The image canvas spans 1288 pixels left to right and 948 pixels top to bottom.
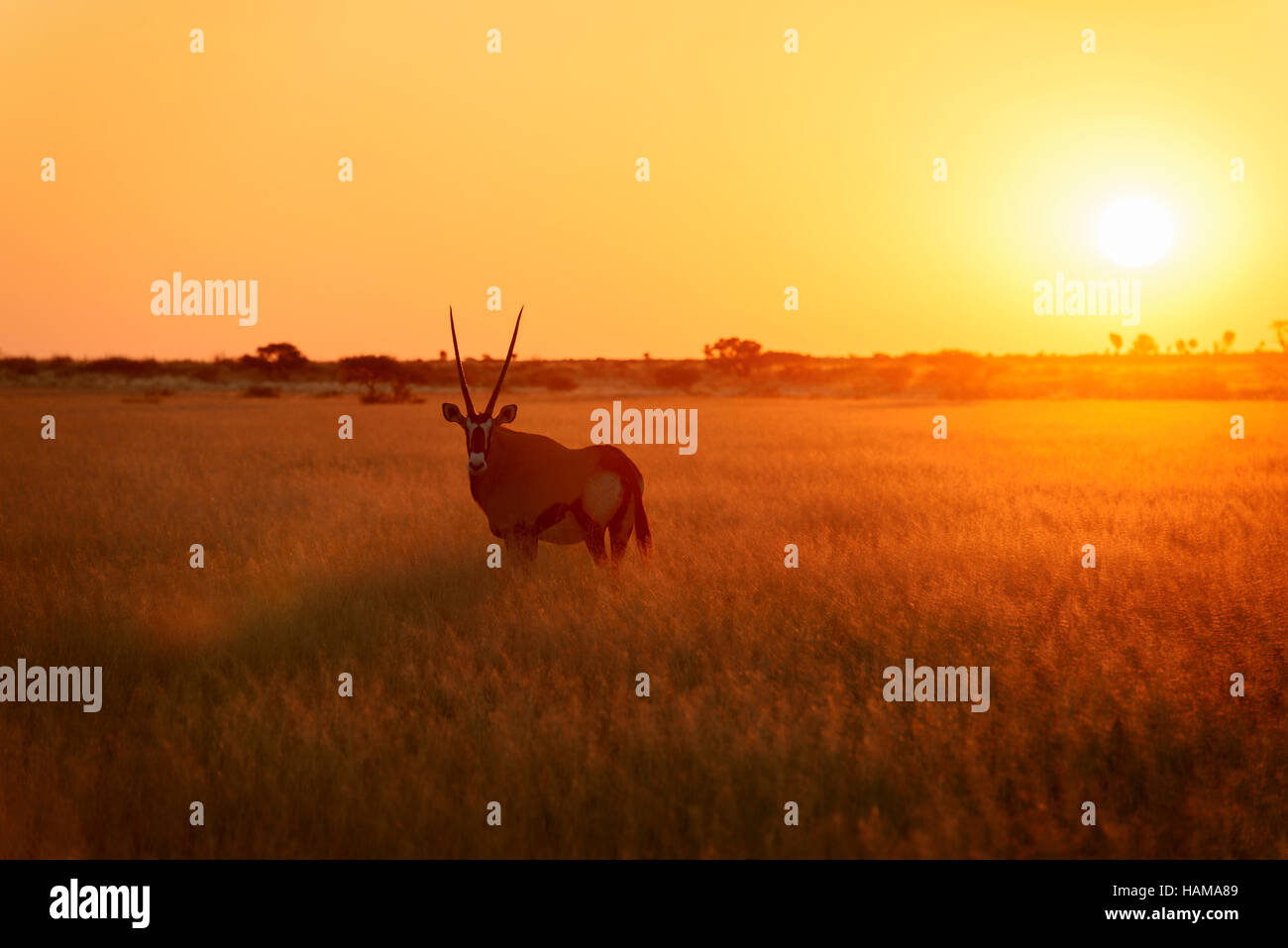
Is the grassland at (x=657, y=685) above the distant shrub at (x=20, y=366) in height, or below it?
below

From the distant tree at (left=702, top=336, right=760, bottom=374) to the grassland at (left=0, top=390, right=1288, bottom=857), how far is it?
236ft

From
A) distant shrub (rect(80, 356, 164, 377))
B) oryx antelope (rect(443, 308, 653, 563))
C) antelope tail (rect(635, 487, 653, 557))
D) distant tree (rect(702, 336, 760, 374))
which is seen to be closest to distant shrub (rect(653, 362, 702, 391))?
distant tree (rect(702, 336, 760, 374))

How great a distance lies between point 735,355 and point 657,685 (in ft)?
273

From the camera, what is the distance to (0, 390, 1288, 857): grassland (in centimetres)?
425

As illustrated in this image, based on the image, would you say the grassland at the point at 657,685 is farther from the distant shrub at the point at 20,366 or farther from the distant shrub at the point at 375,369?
the distant shrub at the point at 20,366

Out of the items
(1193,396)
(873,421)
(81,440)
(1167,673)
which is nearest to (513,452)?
(1167,673)

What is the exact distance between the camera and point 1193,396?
5331 centimetres

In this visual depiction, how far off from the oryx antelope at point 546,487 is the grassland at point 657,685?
0.46 m

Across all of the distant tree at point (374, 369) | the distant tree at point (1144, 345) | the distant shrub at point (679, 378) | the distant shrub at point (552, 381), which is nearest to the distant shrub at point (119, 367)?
the distant tree at point (374, 369)

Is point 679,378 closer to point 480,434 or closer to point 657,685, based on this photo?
point 480,434

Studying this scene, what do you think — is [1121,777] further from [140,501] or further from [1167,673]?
[140,501]

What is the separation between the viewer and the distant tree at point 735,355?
8438 cm
